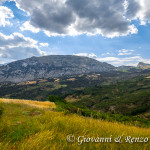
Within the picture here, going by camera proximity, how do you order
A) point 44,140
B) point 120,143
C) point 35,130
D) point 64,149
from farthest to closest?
point 35,130
point 120,143
point 44,140
point 64,149

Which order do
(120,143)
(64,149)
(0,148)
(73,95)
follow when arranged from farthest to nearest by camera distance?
1. (73,95)
2. (120,143)
3. (64,149)
4. (0,148)

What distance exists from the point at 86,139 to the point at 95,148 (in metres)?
0.57

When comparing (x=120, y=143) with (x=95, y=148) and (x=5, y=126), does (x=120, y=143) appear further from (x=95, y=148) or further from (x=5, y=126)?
(x=5, y=126)

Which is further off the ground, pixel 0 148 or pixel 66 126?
pixel 0 148

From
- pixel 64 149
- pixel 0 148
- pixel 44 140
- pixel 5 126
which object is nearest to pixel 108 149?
pixel 64 149

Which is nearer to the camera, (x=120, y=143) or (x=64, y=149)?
(x=64, y=149)

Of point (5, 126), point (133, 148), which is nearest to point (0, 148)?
point (5, 126)

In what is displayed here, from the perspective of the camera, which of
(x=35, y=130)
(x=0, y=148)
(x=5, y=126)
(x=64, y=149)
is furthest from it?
(x=5, y=126)

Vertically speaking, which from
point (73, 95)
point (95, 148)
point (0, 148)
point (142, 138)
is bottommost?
point (73, 95)

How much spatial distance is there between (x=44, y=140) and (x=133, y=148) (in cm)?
243

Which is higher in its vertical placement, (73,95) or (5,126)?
(5,126)

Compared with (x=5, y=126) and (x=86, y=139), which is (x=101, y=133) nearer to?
(x=86, y=139)

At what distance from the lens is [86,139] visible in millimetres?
3602

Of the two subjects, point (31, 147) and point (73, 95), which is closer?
point (31, 147)
